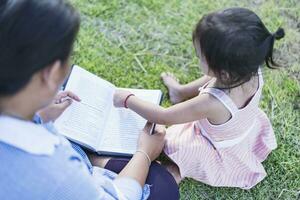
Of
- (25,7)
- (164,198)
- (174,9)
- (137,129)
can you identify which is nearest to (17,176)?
(25,7)

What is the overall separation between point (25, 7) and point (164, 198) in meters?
0.81

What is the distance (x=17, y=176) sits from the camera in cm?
95

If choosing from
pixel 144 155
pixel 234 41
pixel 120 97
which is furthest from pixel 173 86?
pixel 234 41

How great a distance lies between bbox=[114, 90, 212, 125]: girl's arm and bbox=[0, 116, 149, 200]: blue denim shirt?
52 centimetres

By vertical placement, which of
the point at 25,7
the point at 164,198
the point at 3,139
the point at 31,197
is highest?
the point at 25,7

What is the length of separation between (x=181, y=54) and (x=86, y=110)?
2.00 feet

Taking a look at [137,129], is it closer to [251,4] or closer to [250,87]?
[250,87]

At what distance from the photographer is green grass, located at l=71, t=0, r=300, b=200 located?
5.67ft

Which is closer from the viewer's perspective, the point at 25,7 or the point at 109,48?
the point at 25,7

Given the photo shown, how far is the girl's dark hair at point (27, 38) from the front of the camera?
84 centimetres

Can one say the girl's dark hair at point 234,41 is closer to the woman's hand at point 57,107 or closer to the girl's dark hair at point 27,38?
the woman's hand at point 57,107

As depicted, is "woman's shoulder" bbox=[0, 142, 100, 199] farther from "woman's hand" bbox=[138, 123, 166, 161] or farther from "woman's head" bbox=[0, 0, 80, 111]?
"woman's hand" bbox=[138, 123, 166, 161]

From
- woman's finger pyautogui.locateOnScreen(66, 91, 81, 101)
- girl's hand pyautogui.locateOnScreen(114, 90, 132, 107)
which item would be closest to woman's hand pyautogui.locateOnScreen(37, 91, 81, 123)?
woman's finger pyautogui.locateOnScreen(66, 91, 81, 101)

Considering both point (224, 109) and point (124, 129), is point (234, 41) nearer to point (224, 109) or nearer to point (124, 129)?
point (224, 109)
